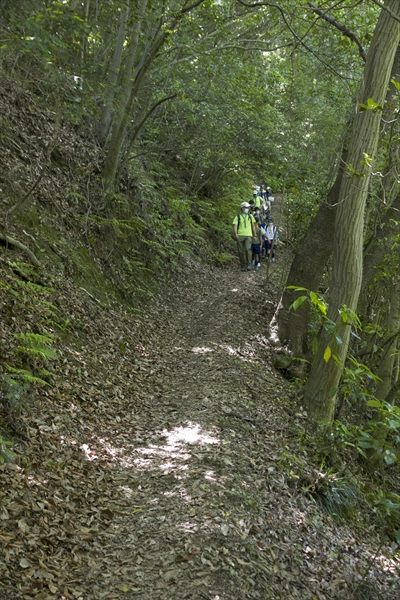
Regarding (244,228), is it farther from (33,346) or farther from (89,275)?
(33,346)

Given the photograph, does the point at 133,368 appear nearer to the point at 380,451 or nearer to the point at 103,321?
the point at 103,321

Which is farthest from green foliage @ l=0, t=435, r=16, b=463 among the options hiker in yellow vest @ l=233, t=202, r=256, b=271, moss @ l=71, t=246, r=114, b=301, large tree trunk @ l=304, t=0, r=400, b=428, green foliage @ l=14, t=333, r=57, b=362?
hiker in yellow vest @ l=233, t=202, r=256, b=271

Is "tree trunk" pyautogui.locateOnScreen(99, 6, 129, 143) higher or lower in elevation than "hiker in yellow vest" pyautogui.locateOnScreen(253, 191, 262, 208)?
higher

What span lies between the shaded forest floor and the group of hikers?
25.0ft

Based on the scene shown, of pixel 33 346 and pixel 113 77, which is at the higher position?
pixel 113 77

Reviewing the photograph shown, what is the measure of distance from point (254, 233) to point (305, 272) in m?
6.44

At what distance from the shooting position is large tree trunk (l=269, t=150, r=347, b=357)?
987 centimetres

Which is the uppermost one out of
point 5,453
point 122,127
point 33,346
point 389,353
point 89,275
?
point 122,127

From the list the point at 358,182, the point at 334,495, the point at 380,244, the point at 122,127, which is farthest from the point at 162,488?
the point at 122,127

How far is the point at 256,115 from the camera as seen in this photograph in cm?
1775

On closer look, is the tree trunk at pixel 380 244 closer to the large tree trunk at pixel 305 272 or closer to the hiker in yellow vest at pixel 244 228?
the large tree trunk at pixel 305 272

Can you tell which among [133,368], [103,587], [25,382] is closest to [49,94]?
[133,368]

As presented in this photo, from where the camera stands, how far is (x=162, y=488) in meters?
5.40

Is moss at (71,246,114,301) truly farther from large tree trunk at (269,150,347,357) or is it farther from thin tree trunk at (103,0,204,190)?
large tree trunk at (269,150,347,357)
